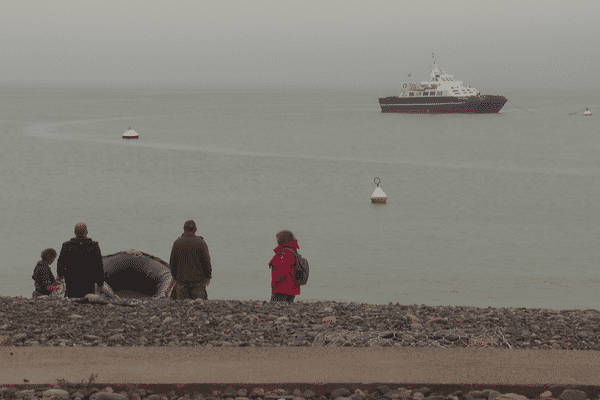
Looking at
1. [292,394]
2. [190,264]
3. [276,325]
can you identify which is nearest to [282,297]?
[190,264]

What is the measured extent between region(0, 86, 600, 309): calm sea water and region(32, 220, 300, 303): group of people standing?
306 inches

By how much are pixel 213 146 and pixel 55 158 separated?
60.3 ft

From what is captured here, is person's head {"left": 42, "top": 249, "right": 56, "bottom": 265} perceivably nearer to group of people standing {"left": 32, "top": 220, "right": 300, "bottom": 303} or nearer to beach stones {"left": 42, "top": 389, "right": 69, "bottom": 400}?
group of people standing {"left": 32, "top": 220, "right": 300, "bottom": 303}

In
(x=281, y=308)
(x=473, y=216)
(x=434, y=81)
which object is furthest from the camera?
(x=434, y=81)

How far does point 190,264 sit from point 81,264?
140 centimetres

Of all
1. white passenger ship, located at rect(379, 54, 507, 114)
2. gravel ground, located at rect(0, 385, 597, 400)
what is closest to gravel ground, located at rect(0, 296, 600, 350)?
gravel ground, located at rect(0, 385, 597, 400)

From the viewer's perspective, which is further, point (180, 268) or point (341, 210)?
point (341, 210)

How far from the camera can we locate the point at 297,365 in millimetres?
5711

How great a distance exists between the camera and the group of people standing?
8.77 m

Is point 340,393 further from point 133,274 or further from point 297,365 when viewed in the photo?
point 133,274

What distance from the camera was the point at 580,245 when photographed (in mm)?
24828

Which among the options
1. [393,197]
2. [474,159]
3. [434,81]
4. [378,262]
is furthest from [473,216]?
[434,81]

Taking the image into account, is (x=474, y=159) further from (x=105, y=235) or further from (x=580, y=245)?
(x=105, y=235)

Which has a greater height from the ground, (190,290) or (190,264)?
(190,264)
